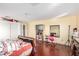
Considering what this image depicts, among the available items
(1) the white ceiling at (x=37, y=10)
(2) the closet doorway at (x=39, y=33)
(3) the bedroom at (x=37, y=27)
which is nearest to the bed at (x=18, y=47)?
(3) the bedroom at (x=37, y=27)

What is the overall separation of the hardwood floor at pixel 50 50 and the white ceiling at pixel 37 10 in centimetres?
44

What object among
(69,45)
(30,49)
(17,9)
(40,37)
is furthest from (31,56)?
(17,9)

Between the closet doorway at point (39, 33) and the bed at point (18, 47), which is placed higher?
the closet doorway at point (39, 33)

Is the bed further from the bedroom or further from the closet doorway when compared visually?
the closet doorway

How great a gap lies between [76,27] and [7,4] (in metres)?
1.05

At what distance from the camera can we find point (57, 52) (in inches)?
71.6

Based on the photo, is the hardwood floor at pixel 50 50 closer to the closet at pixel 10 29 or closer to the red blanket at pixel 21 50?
the red blanket at pixel 21 50

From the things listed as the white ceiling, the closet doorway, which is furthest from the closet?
the closet doorway

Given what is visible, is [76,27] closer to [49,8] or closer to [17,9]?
[49,8]

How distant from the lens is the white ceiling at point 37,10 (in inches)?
68.4

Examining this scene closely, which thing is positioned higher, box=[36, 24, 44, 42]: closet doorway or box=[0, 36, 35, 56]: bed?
box=[36, 24, 44, 42]: closet doorway

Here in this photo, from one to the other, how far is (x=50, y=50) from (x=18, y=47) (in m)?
0.48

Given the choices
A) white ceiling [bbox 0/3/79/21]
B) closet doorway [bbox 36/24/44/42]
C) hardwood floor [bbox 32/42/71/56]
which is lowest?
hardwood floor [bbox 32/42/71/56]

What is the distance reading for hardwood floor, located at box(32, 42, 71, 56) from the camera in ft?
5.91
